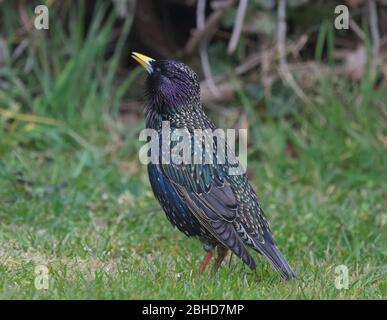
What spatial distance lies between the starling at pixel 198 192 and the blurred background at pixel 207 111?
59 cm

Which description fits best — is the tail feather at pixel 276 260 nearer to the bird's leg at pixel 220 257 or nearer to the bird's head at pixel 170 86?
the bird's leg at pixel 220 257

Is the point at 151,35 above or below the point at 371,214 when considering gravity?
above

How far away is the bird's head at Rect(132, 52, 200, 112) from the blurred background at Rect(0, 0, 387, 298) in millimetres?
989

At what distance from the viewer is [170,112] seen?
541 cm

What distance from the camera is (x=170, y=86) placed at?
543 cm

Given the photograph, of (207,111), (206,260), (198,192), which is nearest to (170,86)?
(198,192)

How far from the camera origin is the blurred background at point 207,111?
248 inches

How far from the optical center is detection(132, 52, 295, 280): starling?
510cm

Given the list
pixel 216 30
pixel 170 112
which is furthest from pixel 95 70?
pixel 170 112

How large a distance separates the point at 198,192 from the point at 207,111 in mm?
3448

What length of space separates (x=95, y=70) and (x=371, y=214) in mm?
3233

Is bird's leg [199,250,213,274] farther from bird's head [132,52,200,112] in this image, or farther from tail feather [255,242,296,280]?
bird's head [132,52,200,112]

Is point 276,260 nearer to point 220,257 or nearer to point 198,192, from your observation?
point 220,257
